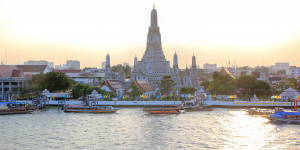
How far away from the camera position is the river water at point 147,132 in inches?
1458

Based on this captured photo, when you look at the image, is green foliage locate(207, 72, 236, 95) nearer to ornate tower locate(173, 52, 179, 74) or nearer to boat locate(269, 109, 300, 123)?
ornate tower locate(173, 52, 179, 74)

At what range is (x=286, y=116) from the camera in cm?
5225

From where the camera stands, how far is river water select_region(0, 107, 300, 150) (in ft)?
121

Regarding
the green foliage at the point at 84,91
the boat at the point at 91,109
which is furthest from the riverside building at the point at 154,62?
the boat at the point at 91,109

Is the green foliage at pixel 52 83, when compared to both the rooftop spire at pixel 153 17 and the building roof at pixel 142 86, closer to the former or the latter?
the building roof at pixel 142 86

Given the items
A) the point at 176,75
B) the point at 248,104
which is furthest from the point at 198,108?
the point at 176,75

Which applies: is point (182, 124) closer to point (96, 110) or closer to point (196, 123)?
point (196, 123)

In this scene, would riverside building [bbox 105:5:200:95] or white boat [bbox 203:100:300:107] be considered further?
riverside building [bbox 105:5:200:95]

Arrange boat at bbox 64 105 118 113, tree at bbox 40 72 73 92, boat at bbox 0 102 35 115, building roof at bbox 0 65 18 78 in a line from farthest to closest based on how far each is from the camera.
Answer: building roof at bbox 0 65 18 78 → tree at bbox 40 72 73 92 → boat at bbox 64 105 118 113 → boat at bbox 0 102 35 115

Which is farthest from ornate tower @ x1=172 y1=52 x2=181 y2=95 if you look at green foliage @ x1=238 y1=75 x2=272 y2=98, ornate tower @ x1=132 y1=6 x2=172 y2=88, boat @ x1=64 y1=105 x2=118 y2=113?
boat @ x1=64 y1=105 x2=118 y2=113

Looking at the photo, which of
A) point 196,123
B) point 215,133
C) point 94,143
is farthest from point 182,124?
point 94,143

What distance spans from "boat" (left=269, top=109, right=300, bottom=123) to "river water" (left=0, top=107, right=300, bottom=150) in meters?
1.54

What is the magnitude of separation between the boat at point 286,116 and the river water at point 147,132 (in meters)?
1.54

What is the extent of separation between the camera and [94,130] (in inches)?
1769
